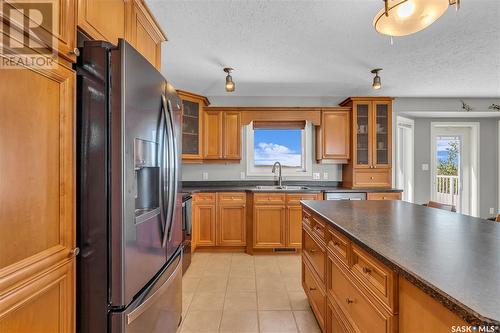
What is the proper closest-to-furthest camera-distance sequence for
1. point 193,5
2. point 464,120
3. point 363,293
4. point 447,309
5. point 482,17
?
point 447,309, point 363,293, point 193,5, point 482,17, point 464,120

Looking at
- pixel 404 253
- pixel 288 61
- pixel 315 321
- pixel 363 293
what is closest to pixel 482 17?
pixel 288 61

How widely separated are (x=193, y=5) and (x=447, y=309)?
2.20 metres

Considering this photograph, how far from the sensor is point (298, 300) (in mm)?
2287

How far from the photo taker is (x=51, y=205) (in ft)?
3.00

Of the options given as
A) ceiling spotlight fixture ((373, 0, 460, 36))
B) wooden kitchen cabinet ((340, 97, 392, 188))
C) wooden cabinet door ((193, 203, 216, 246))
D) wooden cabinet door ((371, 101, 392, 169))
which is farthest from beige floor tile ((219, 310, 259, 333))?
wooden cabinet door ((371, 101, 392, 169))

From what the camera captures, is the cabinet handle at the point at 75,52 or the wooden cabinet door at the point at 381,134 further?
the wooden cabinet door at the point at 381,134

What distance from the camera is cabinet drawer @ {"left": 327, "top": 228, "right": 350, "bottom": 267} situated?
1.29m

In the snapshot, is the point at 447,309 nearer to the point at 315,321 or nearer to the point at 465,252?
the point at 465,252

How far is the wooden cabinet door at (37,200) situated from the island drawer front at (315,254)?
1389 mm

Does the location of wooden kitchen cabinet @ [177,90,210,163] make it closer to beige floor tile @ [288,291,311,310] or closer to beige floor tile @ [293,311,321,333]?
beige floor tile @ [288,291,311,310]

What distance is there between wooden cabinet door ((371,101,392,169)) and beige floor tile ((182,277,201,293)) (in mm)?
3032

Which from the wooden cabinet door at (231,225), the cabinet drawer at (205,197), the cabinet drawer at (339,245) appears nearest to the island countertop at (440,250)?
the cabinet drawer at (339,245)

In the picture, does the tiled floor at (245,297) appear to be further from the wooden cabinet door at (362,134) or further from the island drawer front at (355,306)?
the wooden cabinet door at (362,134)

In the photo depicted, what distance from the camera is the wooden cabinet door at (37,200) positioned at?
750 millimetres
